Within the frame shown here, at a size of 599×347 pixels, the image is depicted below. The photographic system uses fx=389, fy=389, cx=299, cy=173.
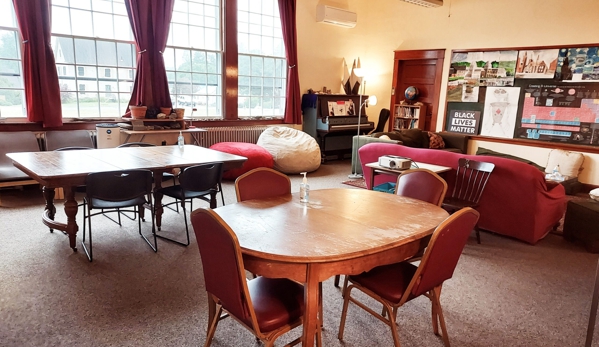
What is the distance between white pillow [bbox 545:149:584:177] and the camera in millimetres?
6086

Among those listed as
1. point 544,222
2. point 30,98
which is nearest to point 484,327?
point 544,222

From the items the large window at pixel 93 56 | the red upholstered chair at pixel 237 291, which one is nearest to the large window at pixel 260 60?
the large window at pixel 93 56

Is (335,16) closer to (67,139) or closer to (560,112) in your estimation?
(560,112)

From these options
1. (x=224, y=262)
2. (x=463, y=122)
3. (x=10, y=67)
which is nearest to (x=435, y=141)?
(x=463, y=122)

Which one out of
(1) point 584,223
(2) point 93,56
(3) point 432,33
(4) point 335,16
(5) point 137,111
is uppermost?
(4) point 335,16

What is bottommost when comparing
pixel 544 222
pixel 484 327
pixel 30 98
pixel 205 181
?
pixel 484 327

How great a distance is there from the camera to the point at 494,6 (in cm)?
694

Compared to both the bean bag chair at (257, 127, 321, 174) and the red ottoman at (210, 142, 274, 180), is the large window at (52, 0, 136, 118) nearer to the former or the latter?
the red ottoman at (210, 142, 274, 180)

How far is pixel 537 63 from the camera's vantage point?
6566 mm

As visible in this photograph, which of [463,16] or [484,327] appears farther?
[463,16]

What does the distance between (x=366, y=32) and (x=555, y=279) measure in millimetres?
6995

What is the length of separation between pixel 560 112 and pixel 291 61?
4.73m

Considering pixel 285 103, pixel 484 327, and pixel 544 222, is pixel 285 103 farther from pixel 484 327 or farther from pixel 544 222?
pixel 484 327

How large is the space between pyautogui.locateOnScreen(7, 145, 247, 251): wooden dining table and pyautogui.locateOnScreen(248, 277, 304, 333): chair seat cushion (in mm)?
1844
